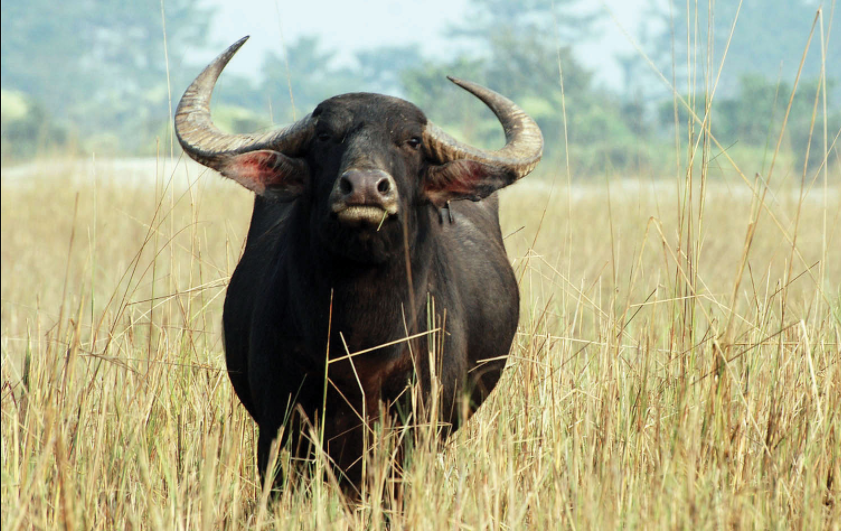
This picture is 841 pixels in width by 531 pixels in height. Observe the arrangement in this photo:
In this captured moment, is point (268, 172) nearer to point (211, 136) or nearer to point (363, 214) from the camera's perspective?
point (211, 136)

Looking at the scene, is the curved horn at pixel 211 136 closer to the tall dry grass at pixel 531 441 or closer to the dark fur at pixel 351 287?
the dark fur at pixel 351 287

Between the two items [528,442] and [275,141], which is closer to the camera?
[275,141]

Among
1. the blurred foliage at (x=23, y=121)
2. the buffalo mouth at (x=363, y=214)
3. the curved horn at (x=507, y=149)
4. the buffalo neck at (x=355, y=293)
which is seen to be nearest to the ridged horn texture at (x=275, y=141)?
the curved horn at (x=507, y=149)

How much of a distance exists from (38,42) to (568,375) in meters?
79.9

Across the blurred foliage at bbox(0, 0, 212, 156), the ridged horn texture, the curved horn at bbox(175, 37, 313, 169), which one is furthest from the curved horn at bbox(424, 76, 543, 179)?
the blurred foliage at bbox(0, 0, 212, 156)

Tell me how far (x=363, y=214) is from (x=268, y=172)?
0.59 meters

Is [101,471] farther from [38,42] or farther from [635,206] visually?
[38,42]

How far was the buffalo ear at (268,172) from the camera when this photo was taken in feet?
10.7

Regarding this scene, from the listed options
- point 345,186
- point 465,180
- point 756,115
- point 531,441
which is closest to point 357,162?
point 345,186

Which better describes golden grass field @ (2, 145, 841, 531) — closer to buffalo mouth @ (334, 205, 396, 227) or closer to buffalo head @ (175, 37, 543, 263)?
buffalo head @ (175, 37, 543, 263)

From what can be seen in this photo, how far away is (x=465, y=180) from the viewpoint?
3.39 metres

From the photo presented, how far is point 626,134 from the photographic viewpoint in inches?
1923

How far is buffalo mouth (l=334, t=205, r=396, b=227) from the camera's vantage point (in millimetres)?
2871

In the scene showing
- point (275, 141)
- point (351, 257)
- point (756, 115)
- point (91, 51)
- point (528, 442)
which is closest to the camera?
point (351, 257)
